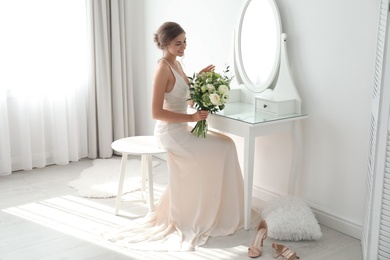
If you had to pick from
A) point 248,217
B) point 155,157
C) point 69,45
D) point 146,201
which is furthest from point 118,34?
point 248,217

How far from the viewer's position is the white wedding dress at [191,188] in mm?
3326

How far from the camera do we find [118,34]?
4.95m

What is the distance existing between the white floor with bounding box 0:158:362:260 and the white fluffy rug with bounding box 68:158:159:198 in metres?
0.09

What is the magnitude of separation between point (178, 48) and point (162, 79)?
9.9 inches

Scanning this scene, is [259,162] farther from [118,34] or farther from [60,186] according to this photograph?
A: [118,34]

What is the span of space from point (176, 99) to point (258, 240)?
1101 millimetres

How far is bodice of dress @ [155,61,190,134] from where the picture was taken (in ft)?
11.1

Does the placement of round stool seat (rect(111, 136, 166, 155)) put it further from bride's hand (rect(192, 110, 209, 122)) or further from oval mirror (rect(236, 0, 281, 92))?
oval mirror (rect(236, 0, 281, 92))

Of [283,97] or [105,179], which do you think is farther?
[105,179]

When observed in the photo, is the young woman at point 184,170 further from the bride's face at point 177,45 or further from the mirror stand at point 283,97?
the mirror stand at point 283,97

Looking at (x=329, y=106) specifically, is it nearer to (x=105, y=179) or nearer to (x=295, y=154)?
(x=295, y=154)

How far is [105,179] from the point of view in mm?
4422

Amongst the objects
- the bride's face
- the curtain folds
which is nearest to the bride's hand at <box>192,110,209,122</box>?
the bride's face

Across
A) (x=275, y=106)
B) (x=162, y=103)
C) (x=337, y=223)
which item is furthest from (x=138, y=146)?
(x=337, y=223)
